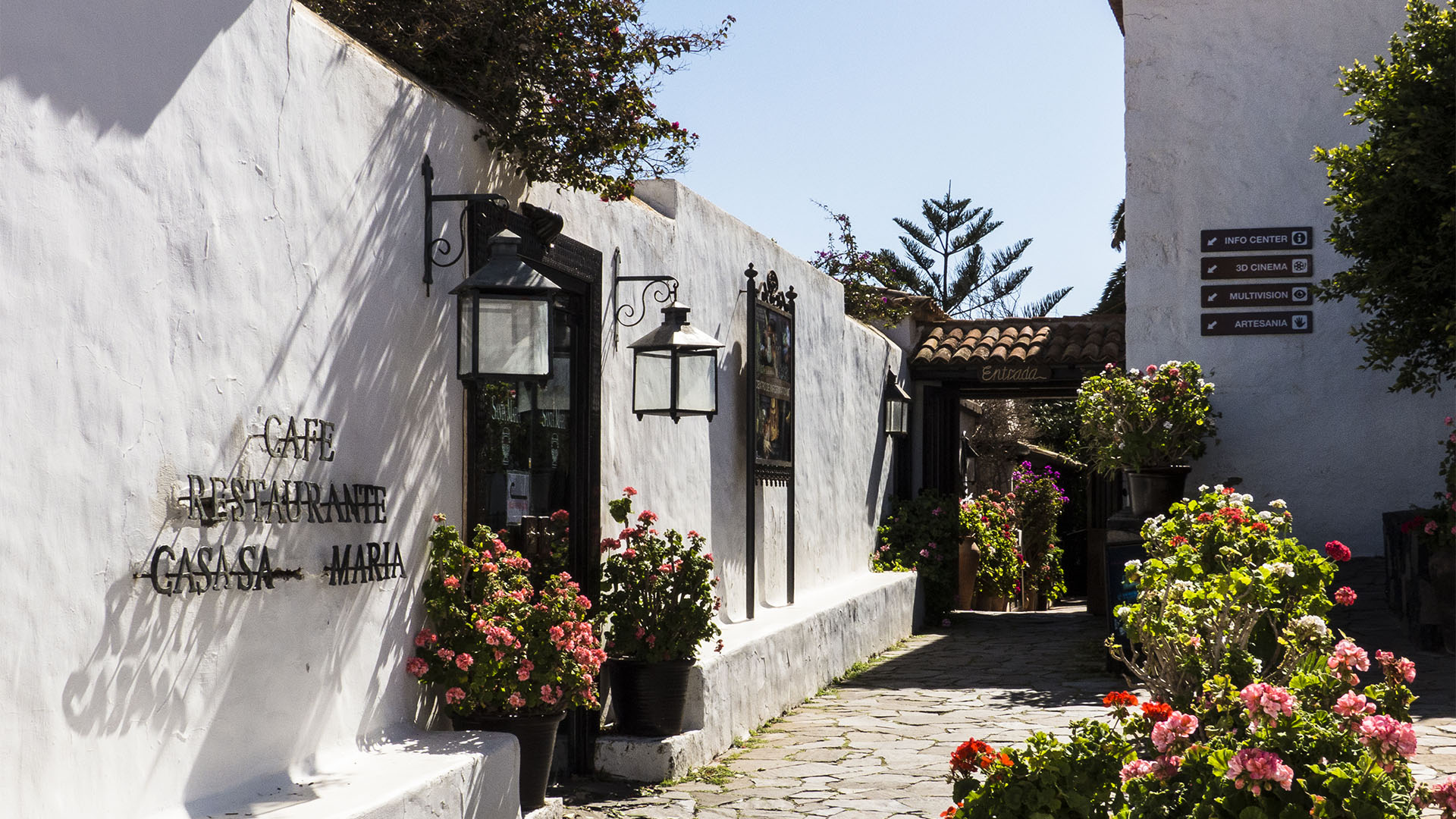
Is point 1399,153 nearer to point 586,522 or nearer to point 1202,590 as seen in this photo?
point 1202,590

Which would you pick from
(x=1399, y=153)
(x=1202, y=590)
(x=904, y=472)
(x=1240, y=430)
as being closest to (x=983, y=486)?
(x=904, y=472)

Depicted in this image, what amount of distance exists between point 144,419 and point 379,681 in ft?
5.08

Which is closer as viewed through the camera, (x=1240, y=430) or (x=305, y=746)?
(x=305, y=746)

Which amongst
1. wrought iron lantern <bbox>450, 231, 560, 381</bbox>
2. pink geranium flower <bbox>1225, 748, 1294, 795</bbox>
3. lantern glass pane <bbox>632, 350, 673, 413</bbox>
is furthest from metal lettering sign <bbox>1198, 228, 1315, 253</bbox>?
pink geranium flower <bbox>1225, 748, 1294, 795</bbox>

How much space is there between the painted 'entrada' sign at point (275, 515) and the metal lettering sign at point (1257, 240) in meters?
8.23

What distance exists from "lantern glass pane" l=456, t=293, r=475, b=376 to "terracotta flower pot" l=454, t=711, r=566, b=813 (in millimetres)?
1306

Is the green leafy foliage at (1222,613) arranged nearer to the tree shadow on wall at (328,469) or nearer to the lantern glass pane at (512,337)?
the lantern glass pane at (512,337)

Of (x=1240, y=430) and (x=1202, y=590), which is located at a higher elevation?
(x=1240, y=430)

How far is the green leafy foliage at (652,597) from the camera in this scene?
6.41 metres

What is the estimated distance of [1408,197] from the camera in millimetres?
8266

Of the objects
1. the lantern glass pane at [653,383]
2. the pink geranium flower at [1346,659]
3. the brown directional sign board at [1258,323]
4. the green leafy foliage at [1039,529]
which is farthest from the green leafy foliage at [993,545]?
the pink geranium flower at [1346,659]

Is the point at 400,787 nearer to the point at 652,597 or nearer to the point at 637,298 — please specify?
the point at 652,597

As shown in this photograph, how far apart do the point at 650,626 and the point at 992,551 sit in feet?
30.8

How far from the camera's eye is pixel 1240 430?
10875 millimetres
